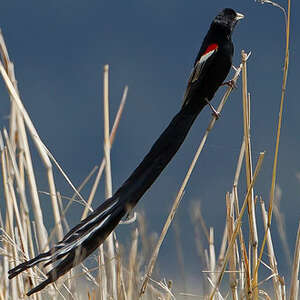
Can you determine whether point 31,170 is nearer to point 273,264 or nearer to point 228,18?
point 273,264

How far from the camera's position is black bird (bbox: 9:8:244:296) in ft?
3.87

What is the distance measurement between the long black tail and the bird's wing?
351 millimetres

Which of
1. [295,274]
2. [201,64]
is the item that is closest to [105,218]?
[295,274]

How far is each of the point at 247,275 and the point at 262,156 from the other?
337 mm

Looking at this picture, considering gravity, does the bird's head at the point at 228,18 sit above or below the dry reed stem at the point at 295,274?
above

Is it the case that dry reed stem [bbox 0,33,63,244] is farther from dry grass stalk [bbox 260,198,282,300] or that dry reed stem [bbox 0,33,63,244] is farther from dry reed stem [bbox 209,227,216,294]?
dry grass stalk [bbox 260,198,282,300]

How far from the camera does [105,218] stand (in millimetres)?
1256

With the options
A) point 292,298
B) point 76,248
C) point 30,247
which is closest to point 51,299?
point 30,247

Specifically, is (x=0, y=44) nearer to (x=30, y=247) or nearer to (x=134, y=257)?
(x=30, y=247)

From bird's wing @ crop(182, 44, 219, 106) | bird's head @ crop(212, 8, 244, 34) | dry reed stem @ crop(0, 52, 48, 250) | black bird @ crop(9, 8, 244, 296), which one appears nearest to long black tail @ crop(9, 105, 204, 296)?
black bird @ crop(9, 8, 244, 296)

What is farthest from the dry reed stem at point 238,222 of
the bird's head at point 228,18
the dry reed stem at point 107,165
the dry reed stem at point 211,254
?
the bird's head at point 228,18

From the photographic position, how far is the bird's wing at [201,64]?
6.08 ft

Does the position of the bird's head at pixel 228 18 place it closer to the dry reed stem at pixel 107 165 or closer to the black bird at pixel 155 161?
the black bird at pixel 155 161

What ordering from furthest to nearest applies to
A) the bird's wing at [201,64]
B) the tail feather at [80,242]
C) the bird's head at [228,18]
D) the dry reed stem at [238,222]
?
the bird's head at [228,18]
the bird's wing at [201,64]
the dry reed stem at [238,222]
the tail feather at [80,242]
